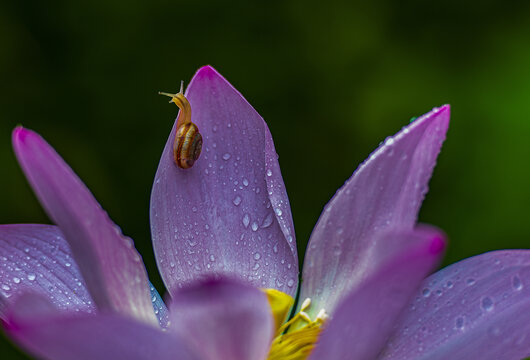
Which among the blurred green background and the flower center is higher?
the blurred green background

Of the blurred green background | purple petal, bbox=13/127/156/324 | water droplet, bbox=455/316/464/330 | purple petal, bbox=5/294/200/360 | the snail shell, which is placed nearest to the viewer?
purple petal, bbox=5/294/200/360

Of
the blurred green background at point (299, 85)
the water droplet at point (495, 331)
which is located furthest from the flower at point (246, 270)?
the blurred green background at point (299, 85)

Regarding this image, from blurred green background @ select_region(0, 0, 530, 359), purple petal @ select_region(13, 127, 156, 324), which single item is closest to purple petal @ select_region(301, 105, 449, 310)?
purple petal @ select_region(13, 127, 156, 324)

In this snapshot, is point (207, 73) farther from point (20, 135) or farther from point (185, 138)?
point (20, 135)

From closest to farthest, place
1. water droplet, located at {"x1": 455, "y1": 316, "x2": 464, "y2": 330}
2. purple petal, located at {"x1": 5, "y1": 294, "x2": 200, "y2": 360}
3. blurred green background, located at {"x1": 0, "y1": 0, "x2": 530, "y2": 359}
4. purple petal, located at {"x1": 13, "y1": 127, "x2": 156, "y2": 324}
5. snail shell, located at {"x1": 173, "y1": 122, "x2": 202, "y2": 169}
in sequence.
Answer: purple petal, located at {"x1": 5, "y1": 294, "x2": 200, "y2": 360} → purple petal, located at {"x1": 13, "y1": 127, "x2": 156, "y2": 324} → water droplet, located at {"x1": 455, "y1": 316, "x2": 464, "y2": 330} → snail shell, located at {"x1": 173, "y1": 122, "x2": 202, "y2": 169} → blurred green background, located at {"x1": 0, "y1": 0, "x2": 530, "y2": 359}

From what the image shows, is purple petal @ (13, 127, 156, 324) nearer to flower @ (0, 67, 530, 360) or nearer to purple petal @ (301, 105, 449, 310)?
flower @ (0, 67, 530, 360)

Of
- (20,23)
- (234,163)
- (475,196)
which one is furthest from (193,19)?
(234,163)

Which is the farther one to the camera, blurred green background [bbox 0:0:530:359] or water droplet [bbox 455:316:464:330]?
blurred green background [bbox 0:0:530:359]

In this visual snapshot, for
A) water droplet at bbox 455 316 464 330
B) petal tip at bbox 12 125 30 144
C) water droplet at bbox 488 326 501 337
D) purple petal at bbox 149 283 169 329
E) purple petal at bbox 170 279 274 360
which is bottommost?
water droplet at bbox 488 326 501 337

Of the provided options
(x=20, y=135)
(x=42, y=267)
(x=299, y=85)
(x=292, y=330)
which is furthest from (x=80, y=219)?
(x=299, y=85)

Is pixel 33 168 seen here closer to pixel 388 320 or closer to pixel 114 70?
pixel 388 320
